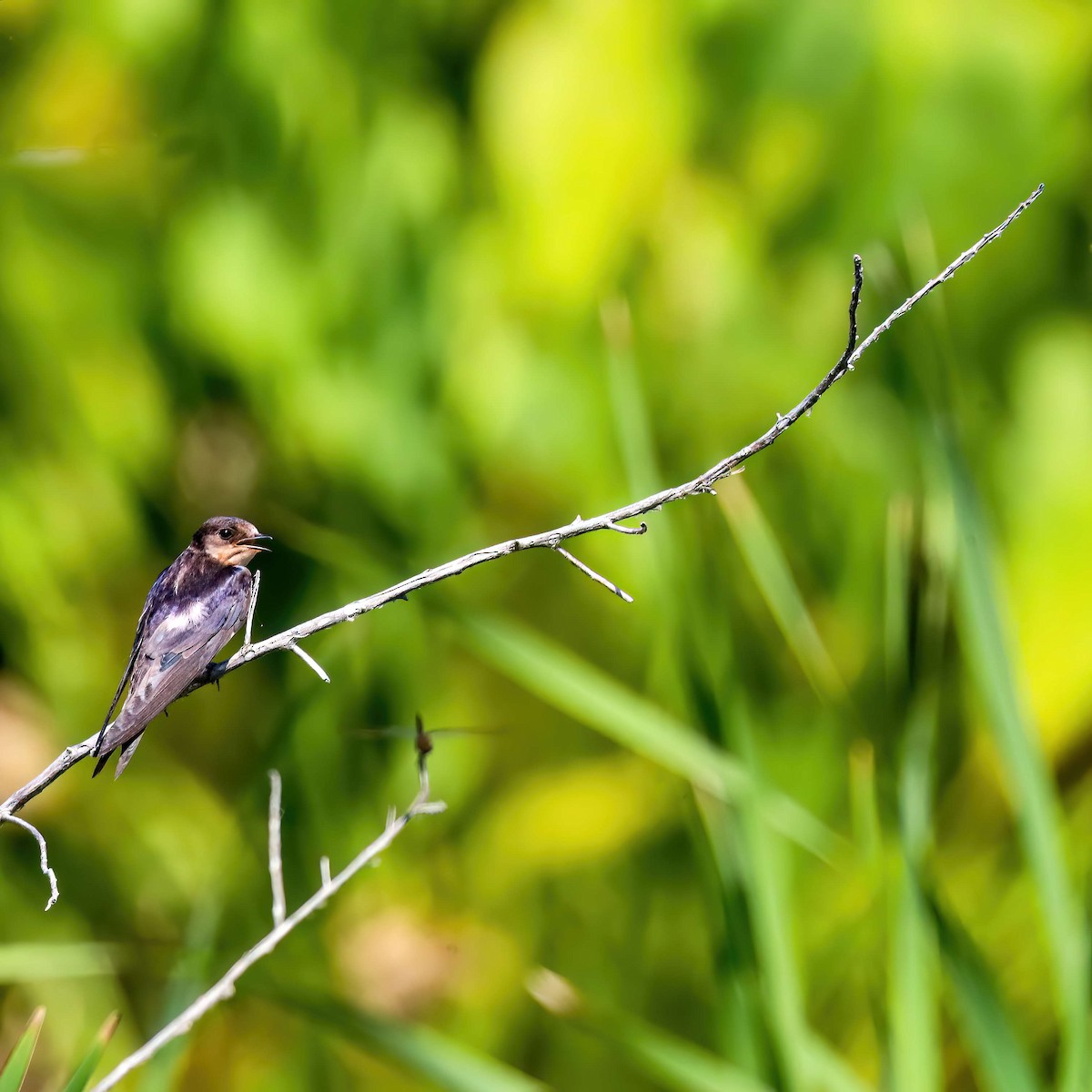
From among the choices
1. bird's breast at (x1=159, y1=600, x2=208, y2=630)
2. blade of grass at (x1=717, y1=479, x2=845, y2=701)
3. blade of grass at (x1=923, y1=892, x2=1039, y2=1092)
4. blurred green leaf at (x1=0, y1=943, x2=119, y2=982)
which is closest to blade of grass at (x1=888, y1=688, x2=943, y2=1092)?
blade of grass at (x1=923, y1=892, x2=1039, y2=1092)

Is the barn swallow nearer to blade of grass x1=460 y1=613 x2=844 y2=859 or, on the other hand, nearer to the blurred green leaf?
blade of grass x1=460 y1=613 x2=844 y2=859

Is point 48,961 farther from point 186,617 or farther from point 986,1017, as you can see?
point 986,1017

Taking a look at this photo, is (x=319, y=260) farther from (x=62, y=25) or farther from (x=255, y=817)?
(x=255, y=817)

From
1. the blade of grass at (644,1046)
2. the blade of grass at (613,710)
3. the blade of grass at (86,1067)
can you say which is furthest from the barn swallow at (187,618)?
the blade of grass at (644,1046)

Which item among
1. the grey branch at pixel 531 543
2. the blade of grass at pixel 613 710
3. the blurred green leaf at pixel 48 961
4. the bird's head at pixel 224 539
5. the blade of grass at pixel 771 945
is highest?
the grey branch at pixel 531 543

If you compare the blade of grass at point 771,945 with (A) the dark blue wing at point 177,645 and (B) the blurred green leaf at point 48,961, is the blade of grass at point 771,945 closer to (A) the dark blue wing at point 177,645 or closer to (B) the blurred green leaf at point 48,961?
(A) the dark blue wing at point 177,645
